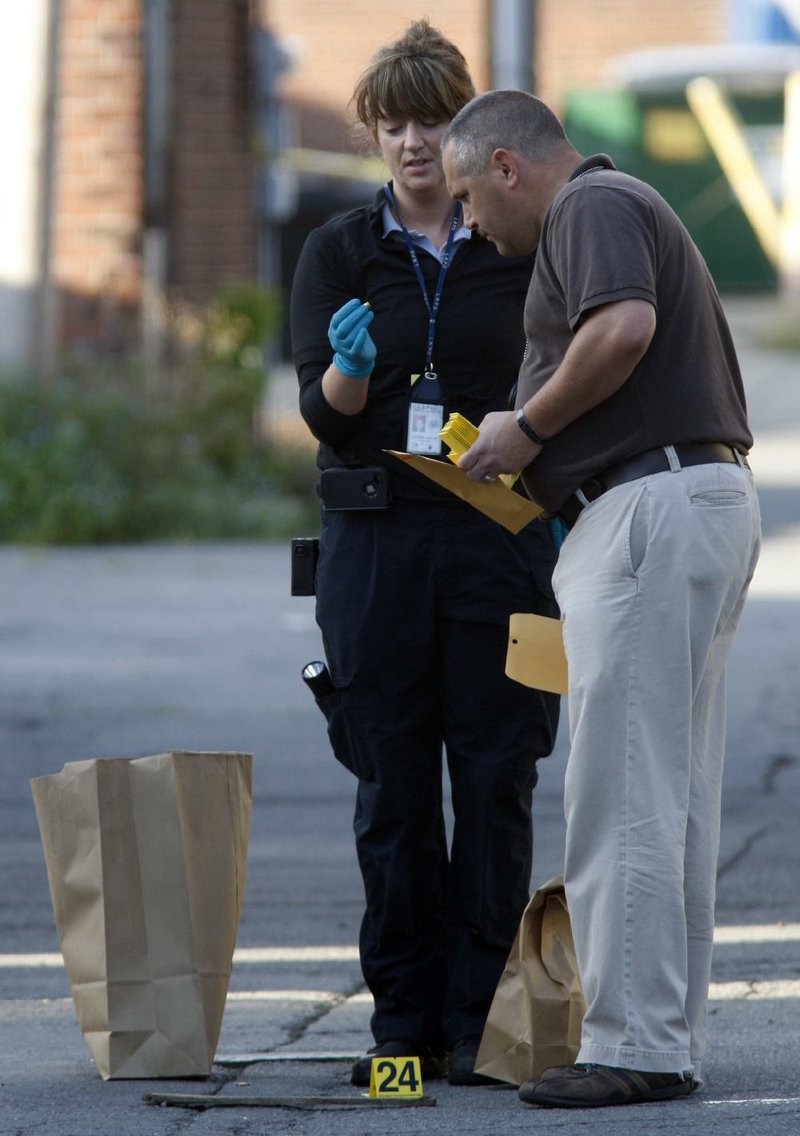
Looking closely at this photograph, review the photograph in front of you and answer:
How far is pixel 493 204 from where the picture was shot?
405cm

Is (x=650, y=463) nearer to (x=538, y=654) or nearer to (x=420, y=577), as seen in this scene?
(x=538, y=654)

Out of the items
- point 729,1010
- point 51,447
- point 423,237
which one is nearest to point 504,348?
point 423,237

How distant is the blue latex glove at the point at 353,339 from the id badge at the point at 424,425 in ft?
0.51

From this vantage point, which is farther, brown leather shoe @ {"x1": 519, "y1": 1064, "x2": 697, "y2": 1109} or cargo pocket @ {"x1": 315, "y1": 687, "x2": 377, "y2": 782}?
cargo pocket @ {"x1": 315, "y1": 687, "x2": 377, "y2": 782}

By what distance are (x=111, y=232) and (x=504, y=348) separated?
11571mm

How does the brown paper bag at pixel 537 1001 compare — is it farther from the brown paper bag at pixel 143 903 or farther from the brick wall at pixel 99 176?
the brick wall at pixel 99 176

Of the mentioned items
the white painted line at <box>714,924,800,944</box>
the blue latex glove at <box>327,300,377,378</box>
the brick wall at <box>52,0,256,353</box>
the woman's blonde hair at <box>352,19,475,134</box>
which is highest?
the brick wall at <box>52,0,256,353</box>

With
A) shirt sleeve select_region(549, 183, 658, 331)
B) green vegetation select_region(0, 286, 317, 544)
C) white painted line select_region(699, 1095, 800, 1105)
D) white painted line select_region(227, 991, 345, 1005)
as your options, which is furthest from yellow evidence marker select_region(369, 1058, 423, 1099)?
green vegetation select_region(0, 286, 317, 544)

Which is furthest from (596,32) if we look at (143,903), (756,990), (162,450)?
(143,903)

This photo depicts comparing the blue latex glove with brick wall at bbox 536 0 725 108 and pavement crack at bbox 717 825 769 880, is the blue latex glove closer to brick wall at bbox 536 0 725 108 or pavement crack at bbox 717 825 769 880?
pavement crack at bbox 717 825 769 880

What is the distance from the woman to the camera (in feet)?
14.4

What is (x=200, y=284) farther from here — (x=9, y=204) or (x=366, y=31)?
(x=366, y=31)

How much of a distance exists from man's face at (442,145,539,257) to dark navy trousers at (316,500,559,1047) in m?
0.61

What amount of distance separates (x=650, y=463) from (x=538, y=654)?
1.57 feet
